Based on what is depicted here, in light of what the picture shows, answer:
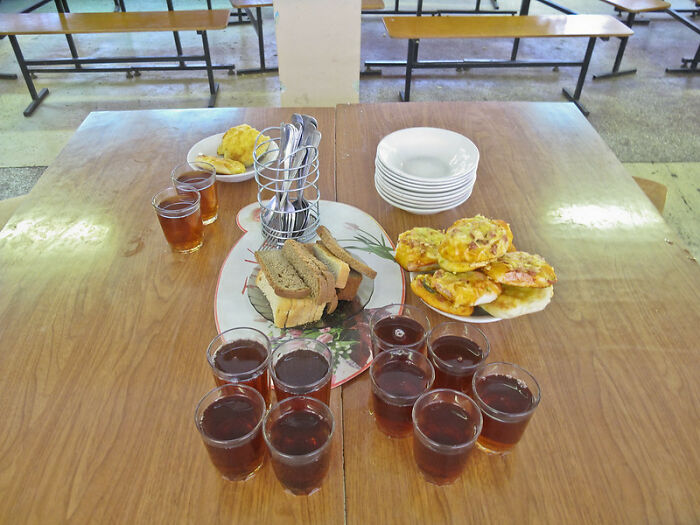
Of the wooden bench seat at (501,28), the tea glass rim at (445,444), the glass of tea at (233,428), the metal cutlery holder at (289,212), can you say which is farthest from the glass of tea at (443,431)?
the wooden bench seat at (501,28)

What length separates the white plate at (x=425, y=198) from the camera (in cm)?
126

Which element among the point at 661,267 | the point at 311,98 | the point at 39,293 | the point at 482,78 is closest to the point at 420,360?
the point at 661,267

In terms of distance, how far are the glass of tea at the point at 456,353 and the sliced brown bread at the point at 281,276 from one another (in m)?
0.27

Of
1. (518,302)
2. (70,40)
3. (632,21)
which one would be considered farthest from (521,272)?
(70,40)

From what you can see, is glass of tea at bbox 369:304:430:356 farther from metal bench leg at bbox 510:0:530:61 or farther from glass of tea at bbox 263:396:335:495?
metal bench leg at bbox 510:0:530:61

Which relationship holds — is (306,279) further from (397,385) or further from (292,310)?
(397,385)

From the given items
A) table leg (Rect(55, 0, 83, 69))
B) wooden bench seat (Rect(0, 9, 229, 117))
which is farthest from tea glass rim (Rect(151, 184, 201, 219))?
table leg (Rect(55, 0, 83, 69))

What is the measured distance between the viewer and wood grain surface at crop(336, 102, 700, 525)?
73 centimetres

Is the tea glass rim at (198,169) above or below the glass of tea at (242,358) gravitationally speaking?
above

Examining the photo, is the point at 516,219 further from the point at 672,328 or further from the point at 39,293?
the point at 39,293

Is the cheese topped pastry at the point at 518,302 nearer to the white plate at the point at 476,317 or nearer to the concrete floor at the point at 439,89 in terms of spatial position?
the white plate at the point at 476,317

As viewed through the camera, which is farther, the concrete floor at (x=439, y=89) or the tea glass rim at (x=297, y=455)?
the concrete floor at (x=439, y=89)

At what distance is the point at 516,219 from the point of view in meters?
1.29

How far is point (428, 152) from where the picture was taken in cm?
143
